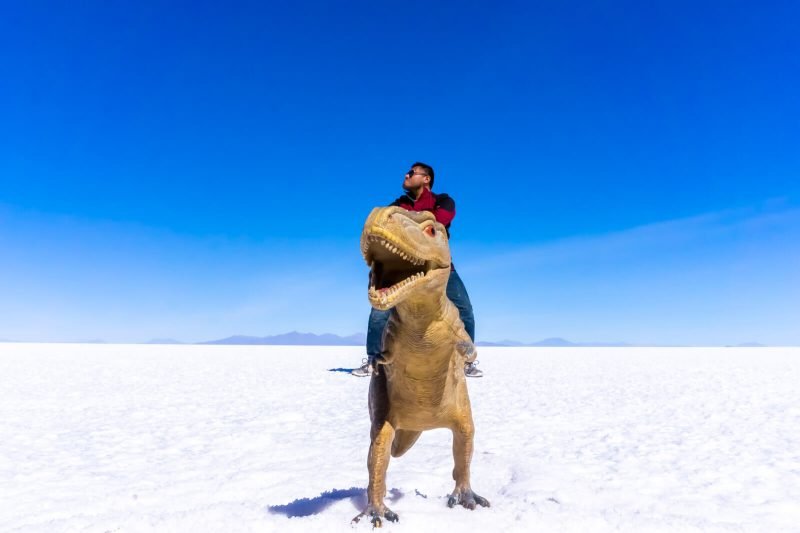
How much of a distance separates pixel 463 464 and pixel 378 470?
70 cm

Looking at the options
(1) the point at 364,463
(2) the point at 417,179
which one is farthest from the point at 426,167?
(1) the point at 364,463

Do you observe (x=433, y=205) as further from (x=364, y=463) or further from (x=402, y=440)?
(x=364, y=463)

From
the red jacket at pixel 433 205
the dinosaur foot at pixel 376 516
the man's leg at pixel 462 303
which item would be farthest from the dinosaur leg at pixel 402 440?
the red jacket at pixel 433 205

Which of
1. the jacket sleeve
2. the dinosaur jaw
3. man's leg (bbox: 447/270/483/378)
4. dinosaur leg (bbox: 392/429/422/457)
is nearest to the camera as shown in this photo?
the dinosaur jaw

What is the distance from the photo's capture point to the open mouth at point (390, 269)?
2375mm

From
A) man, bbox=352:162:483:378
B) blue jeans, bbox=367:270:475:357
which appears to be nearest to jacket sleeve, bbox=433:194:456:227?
man, bbox=352:162:483:378

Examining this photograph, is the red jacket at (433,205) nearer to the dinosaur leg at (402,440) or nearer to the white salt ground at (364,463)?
the dinosaur leg at (402,440)

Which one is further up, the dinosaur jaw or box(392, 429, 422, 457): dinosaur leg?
the dinosaur jaw

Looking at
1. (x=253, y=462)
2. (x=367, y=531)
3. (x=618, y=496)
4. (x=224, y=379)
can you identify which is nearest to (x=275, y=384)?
(x=224, y=379)

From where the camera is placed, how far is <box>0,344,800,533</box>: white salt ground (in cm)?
393

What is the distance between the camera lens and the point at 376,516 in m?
3.33

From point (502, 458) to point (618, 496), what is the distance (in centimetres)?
164

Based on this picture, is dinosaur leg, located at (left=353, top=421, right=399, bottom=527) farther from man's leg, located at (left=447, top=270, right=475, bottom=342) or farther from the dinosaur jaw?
the dinosaur jaw

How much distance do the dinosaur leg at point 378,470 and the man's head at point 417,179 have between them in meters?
1.53
